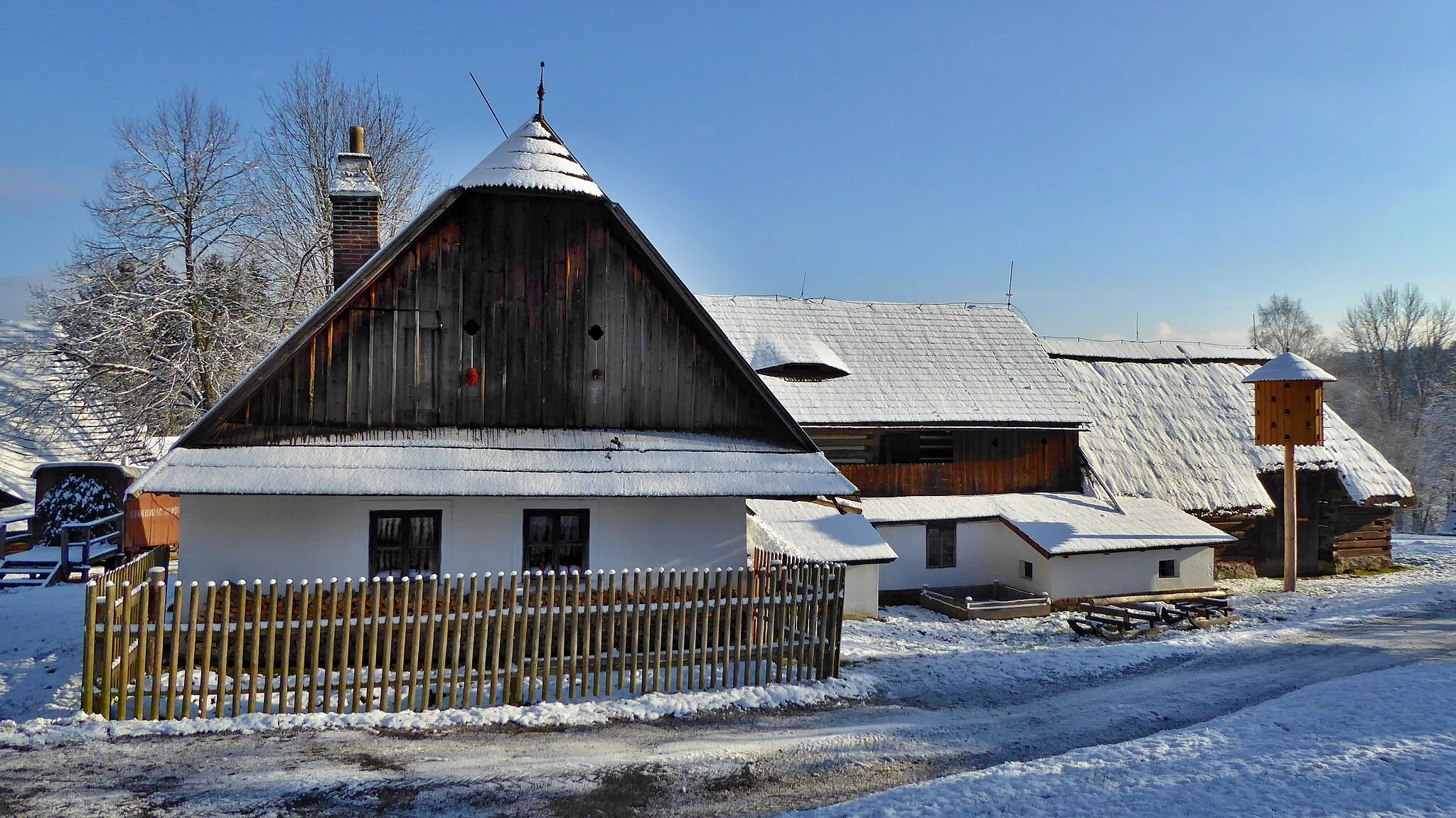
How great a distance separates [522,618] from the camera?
9.62 meters

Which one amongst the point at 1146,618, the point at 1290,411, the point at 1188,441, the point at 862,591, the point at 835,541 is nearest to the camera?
the point at 1146,618

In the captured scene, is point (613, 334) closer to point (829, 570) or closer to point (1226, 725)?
point (829, 570)

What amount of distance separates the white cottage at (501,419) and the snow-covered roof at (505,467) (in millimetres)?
34

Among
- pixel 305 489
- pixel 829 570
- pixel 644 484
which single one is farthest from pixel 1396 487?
pixel 305 489

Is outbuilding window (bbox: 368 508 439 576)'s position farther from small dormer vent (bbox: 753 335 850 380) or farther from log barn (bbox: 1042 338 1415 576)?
log barn (bbox: 1042 338 1415 576)

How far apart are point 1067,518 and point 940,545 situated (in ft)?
12.1

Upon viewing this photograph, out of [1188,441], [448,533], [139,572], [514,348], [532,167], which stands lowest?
[139,572]

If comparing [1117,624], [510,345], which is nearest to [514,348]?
[510,345]

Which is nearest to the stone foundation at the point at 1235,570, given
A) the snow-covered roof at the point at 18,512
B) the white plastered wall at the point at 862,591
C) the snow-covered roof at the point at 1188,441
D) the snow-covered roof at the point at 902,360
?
the snow-covered roof at the point at 1188,441

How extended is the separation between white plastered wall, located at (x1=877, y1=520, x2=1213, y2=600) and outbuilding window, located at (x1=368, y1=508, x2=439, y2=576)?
41.2 ft

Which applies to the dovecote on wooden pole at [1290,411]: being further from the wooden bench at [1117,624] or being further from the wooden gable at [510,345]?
the wooden gable at [510,345]

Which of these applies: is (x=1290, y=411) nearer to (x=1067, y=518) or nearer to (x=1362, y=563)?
(x=1067, y=518)

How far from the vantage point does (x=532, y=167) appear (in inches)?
486

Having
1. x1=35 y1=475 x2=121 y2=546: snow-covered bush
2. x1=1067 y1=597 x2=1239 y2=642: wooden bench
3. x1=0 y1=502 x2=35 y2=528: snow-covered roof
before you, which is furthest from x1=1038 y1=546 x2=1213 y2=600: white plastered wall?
x1=0 y1=502 x2=35 y2=528: snow-covered roof
